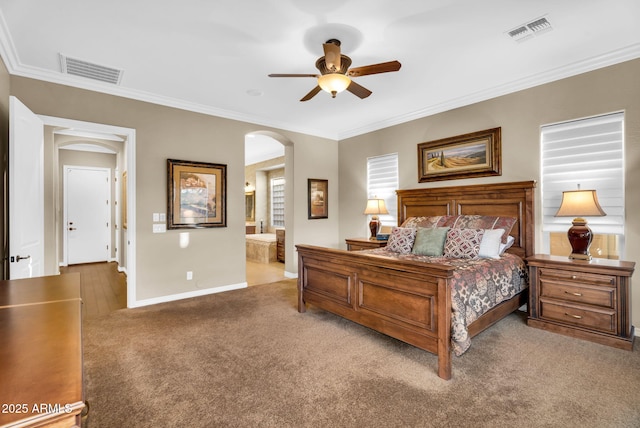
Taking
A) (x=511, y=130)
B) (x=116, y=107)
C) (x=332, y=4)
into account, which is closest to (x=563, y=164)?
(x=511, y=130)

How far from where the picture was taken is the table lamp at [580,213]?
3000mm

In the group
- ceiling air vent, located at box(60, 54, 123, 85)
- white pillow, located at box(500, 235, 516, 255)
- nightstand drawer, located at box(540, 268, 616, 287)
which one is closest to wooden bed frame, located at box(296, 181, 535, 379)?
white pillow, located at box(500, 235, 516, 255)

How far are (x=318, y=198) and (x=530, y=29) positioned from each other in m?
4.00

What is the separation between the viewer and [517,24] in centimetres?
265

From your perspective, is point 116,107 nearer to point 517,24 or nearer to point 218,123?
point 218,123

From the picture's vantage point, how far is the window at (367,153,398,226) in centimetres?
532

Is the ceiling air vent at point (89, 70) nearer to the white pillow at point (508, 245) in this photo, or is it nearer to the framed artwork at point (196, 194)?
the framed artwork at point (196, 194)

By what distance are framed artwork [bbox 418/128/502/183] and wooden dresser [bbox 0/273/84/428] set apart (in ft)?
14.5

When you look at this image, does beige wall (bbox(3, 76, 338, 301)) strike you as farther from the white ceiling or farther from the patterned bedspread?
the patterned bedspread

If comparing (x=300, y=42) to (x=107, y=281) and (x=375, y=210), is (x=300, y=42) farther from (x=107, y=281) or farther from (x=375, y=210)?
(x=107, y=281)

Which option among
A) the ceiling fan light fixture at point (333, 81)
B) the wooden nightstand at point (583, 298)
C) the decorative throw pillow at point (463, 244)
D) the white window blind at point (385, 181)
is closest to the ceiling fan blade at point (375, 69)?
the ceiling fan light fixture at point (333, 81)

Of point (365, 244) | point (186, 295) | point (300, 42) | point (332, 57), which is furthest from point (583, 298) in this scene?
point (186, 295)

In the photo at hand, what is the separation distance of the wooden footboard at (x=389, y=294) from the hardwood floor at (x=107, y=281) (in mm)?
2279

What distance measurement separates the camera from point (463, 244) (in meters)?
3.48
